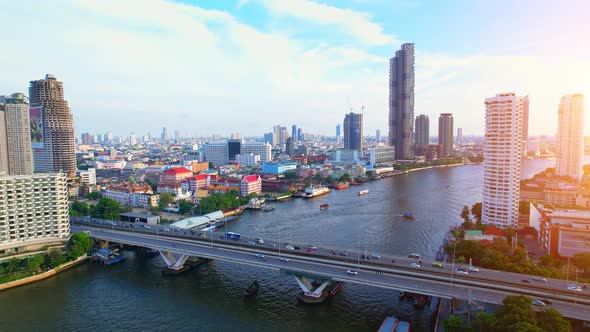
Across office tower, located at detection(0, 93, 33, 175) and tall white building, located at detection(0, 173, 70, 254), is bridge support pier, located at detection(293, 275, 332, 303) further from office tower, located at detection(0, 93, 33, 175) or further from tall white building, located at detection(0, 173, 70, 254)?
office tower, located at detection(0, 93, 33, 175)

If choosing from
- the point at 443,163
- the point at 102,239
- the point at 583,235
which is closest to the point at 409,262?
the point at 583,235

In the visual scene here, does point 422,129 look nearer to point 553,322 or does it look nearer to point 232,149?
point 232,149

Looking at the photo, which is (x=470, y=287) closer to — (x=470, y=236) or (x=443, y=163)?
(x=470, y=236)

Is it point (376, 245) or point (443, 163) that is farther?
Result: point (443, 163)

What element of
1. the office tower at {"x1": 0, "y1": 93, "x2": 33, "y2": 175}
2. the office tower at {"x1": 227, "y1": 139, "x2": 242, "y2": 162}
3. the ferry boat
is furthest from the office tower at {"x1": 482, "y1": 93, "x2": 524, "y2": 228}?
the office tower at {"x1": 227, "y1": 139, "x2": 242, "y2": 162}

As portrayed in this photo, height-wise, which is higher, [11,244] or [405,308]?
[11,244]
